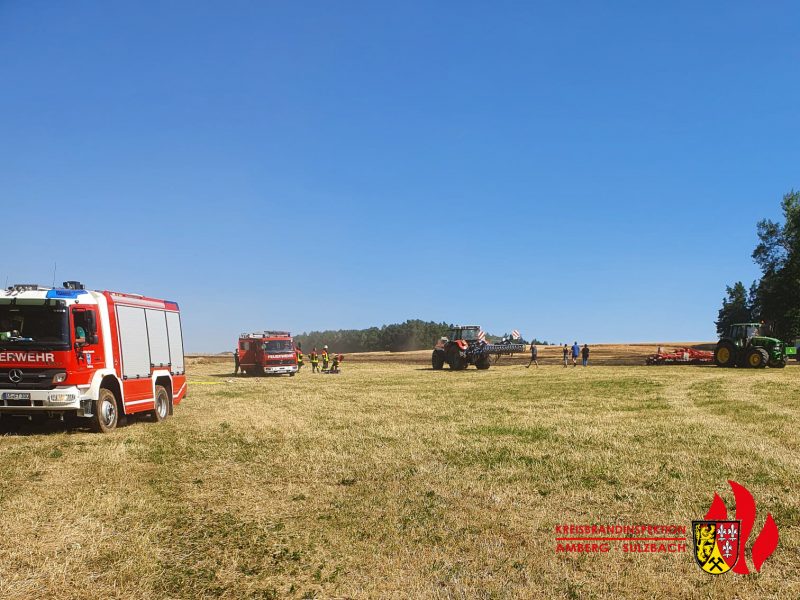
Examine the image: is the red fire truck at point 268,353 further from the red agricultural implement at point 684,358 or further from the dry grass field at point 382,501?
the red agricultural implement at point 684,358

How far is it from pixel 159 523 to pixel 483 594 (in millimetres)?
3579

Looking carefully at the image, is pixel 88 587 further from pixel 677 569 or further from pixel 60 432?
pixel 60 432

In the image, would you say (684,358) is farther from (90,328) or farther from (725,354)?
(90,328)

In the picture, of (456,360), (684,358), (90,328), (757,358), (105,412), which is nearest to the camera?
(90,328)

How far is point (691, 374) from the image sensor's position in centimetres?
2928

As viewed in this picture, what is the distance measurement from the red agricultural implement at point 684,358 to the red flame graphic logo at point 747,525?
32.7 m

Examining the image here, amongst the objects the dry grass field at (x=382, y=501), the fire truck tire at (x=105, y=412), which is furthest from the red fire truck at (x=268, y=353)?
the fire truck tire at (x=105, y=412)

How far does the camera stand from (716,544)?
5684 mm

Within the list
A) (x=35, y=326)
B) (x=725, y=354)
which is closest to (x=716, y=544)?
(x=35, y=326)

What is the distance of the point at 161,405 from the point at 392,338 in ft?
281

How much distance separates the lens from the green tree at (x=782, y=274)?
5000 centimetres

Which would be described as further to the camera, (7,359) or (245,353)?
(245,353)

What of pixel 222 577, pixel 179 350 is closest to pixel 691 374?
pixel 179 350

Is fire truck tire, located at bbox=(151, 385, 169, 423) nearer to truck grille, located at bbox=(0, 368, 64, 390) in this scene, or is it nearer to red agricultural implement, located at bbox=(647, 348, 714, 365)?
truck grille, located at bbox=(0, 368, 64, 390)
